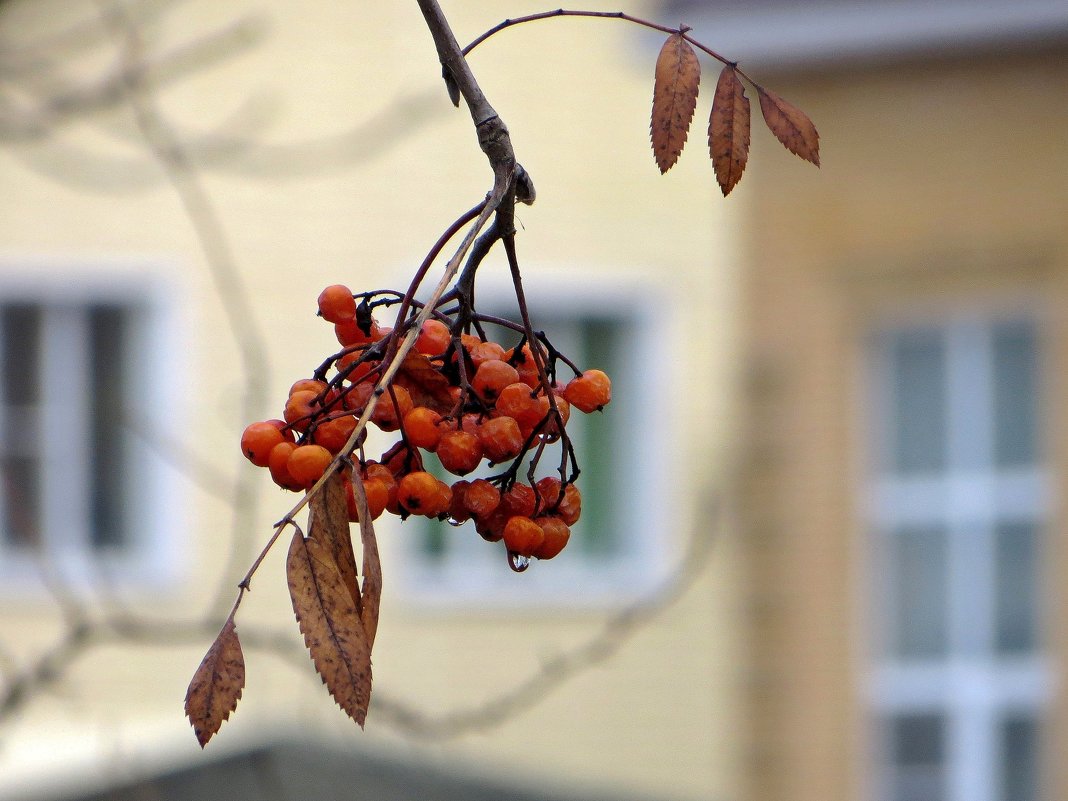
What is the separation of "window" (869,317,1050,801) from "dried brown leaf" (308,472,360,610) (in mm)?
4863

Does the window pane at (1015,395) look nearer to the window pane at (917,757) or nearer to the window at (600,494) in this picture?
the window pane at (917,757)

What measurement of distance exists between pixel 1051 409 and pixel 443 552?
10.1ft

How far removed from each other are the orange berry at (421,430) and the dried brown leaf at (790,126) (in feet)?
1.05

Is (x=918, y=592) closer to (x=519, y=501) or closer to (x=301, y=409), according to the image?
(x=519, y=501)

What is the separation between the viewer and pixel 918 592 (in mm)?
5574

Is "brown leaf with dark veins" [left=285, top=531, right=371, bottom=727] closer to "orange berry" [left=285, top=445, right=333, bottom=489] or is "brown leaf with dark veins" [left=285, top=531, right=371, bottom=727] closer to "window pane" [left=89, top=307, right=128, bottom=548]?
"orange berry" [left=285, top=445, right=333, bottom=489]

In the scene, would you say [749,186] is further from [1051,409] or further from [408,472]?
[408,472]

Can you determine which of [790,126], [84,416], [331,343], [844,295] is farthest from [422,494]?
[84,416]

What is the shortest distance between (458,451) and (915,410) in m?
4.91

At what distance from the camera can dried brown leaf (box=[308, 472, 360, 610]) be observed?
81cm

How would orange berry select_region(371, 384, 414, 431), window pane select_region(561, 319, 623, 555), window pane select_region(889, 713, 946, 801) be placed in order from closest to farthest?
orange berry select_region(371, 384, 414, 431)
window pane select_region(889, 713, 946, 801)
window pane select_region(561, 319, 623, 555)

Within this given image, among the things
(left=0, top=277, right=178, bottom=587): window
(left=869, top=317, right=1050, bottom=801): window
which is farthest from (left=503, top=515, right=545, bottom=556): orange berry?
(left=0, top=277, right=178, bottom=587): window

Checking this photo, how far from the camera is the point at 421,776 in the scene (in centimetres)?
315

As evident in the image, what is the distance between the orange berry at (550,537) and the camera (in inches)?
37.3
